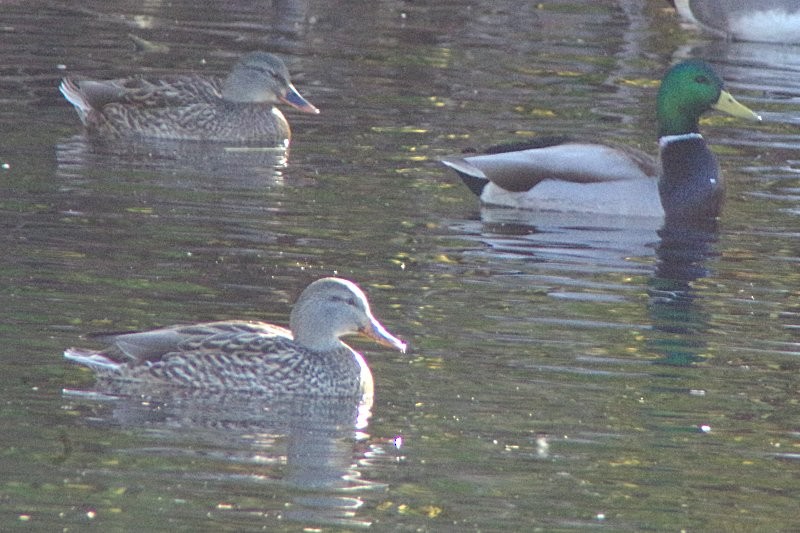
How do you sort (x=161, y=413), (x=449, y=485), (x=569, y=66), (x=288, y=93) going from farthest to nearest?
(x=569, y=66), (x=288, y=93), (x=161, y=413), (x=449, y=485)

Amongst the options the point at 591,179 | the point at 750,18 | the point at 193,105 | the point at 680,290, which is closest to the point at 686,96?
the point at 591,179

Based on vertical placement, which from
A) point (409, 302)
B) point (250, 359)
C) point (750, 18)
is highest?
point (750, 18)

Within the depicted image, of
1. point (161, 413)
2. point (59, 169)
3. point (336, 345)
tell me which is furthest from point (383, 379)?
point (59, 169)

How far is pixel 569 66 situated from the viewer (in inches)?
709

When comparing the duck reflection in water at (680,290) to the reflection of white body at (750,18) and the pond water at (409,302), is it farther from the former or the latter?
the reflection of white body at (750,18)

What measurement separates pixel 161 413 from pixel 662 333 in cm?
273

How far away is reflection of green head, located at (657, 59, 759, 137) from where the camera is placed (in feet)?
44.1

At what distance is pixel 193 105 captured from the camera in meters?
14.6

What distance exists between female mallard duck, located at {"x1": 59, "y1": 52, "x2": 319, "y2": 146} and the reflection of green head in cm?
259

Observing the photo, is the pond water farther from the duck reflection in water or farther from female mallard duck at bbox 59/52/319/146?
female mallard duck at bbox 59/52/319/146

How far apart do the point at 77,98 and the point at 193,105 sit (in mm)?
820

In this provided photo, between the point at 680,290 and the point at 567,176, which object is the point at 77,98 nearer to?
the point at 567,176

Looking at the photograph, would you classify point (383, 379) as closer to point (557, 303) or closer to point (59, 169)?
point (557, 303)

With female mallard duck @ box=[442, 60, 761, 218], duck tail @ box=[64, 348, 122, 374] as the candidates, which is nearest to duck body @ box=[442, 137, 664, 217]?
female mallard duck @ box=[442, 60, 761, 218]
